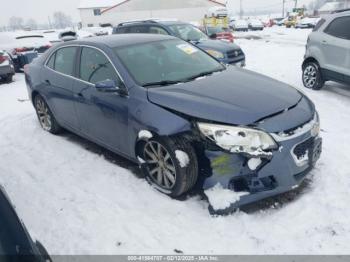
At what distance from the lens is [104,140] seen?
14.8 feet

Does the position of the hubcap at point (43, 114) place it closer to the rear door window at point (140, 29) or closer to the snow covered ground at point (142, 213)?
the snow covered ground at point (142, 213)

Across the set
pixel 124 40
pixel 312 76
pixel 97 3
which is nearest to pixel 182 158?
pixel 124 40

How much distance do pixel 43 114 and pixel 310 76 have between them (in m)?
5.73

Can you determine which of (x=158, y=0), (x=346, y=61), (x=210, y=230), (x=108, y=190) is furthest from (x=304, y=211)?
(x=158, y=0)

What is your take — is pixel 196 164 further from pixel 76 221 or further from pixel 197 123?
pixel 76 221

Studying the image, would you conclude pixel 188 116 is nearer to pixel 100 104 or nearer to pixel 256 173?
pixel 256 173

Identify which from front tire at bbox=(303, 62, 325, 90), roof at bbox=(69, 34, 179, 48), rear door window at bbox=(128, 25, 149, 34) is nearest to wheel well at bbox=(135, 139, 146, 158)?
roof at bbox=(69, 34, 179, 48)

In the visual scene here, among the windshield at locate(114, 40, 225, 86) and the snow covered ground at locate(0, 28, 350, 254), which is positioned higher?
the windshield at locate(114, 40, 225, 86)

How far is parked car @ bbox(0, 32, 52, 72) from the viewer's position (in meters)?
12.9

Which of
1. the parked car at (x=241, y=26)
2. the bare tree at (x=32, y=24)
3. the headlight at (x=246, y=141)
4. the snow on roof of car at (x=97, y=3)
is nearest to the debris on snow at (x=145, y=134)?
the headlight at (x=246, y=141)

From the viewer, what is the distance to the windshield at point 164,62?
4.08 m

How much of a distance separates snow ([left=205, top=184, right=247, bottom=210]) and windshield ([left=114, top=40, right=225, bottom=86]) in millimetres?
1357

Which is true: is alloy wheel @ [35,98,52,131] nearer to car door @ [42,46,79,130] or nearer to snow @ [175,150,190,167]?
car door @ [42,46,79,130]

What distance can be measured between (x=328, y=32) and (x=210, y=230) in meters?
5.91
